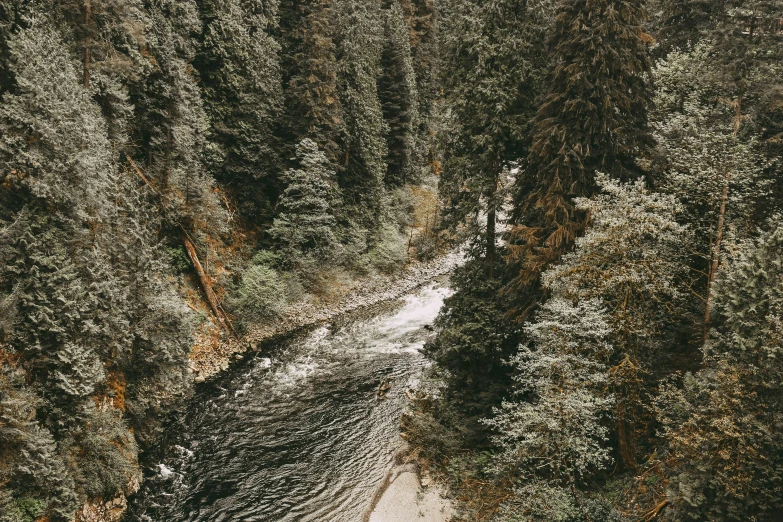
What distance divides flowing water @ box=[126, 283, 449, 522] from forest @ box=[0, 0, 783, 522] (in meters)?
1.26

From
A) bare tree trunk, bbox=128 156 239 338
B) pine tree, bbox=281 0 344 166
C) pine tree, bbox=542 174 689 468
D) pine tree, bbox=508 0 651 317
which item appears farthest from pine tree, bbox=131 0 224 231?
pine tree, bbox=542 174 689 468

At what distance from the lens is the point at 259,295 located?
26625 mm

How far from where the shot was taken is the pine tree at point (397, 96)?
41.5 metres

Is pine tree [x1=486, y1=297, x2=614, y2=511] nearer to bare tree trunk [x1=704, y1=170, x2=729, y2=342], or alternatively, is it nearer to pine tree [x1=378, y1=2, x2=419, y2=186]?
A: bare tree trunk [x1=704, y1=170, x2=729, y2=342]

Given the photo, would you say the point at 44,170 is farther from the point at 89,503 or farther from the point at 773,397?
the point at 773,397

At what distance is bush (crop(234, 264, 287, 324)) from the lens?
26.5 m

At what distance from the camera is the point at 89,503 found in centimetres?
1317

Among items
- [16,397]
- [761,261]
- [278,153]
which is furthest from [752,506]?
[278,153]

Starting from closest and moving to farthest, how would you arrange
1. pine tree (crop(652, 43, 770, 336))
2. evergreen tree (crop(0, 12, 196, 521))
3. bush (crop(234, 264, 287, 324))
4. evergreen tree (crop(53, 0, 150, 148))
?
pine tree (crop(652, 43, 770, 336)) → evergreen tree (crop(0, 12, 196, 521)) → evergreen tree (crop(53, 0, 150, 148)) → bush (crop(234, 264, 287, 324))

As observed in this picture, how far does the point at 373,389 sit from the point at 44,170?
15.0 meters

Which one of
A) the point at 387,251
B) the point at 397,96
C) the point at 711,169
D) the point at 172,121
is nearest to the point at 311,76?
the point at 172,121

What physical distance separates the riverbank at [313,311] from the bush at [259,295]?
0.79 metres

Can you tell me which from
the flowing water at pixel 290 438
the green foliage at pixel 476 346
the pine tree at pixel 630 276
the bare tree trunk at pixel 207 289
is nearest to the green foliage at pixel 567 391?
the pine tree at pixel 630 276

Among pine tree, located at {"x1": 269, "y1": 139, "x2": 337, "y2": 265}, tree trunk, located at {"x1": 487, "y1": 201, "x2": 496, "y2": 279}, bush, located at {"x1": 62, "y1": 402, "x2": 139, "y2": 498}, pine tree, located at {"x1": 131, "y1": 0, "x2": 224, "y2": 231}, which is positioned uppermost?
pine tree, located at {"x1": 131, "y1": 0, "x2": 224, "y2": 231}
